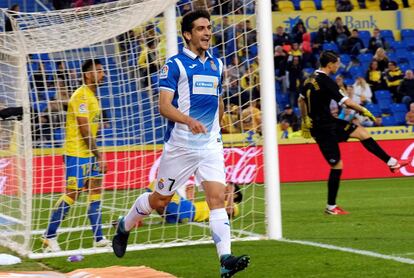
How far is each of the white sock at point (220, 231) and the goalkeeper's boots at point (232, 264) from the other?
0.10 metres

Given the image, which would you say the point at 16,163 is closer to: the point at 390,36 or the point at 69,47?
the point at 69,47


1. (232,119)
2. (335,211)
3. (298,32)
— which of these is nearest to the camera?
(232,119)

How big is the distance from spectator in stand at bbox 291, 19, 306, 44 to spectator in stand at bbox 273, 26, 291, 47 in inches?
17.4

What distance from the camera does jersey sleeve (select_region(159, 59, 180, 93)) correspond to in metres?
7.31

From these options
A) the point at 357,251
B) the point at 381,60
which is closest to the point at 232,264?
the point at 357,251

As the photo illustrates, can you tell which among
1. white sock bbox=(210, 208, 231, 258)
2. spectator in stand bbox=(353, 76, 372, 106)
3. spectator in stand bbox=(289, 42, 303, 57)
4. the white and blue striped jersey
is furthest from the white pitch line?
spectator in stand bbox=(289, 42, 303, 57)

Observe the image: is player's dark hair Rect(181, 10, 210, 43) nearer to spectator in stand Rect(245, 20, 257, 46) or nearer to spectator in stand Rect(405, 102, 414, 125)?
spectator in stand Rect(245, 20, 257, 46)

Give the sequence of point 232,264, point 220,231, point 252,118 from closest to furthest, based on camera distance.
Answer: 1. point 232,264
2. point 220,231
3. point 252,118

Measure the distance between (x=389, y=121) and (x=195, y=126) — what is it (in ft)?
53.7

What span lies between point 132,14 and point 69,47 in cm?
96

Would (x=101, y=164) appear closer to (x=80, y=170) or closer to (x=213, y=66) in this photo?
(x=80, y=170)

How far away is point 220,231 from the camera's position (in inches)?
279

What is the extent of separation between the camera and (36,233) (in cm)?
1089

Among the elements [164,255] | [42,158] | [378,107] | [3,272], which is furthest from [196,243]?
[378,107]
